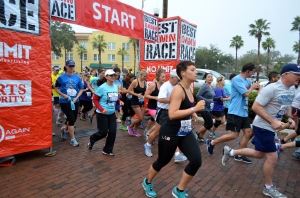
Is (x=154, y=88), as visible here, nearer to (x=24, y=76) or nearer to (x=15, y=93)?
(x=24, y=76)

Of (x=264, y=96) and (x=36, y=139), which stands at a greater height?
(x=264, y=96)

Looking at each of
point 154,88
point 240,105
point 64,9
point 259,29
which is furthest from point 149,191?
point 259,29

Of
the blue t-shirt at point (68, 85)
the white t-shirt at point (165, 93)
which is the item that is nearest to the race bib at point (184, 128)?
the white t-shirt at point (165, 93)

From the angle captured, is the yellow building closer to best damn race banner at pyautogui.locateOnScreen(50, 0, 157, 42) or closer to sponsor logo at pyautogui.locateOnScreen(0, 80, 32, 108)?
best damn race banner at pyautogui.locateOnScreen(50, 0, 157, 42)

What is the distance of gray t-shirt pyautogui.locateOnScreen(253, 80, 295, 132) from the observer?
3139 mm

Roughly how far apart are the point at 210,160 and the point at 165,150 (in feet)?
7.29

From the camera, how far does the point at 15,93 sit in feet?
13.3

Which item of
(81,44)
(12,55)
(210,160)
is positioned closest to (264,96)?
(210,160)

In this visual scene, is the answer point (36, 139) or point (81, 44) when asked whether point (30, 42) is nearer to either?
point (36, 139)

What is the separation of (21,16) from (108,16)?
235cm

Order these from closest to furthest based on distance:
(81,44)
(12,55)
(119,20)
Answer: (12,55) → (119,20) → (81,44)

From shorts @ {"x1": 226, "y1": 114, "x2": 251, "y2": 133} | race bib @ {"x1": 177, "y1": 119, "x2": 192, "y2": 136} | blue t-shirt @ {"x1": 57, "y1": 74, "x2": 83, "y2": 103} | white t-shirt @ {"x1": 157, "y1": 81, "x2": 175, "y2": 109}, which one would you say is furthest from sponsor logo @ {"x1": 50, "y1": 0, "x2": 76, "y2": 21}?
shorts @ {"x1": 226, "y1": 114, "x2": 251, "y2": 133}

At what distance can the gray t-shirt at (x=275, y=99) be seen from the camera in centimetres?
314

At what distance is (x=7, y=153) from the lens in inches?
160
